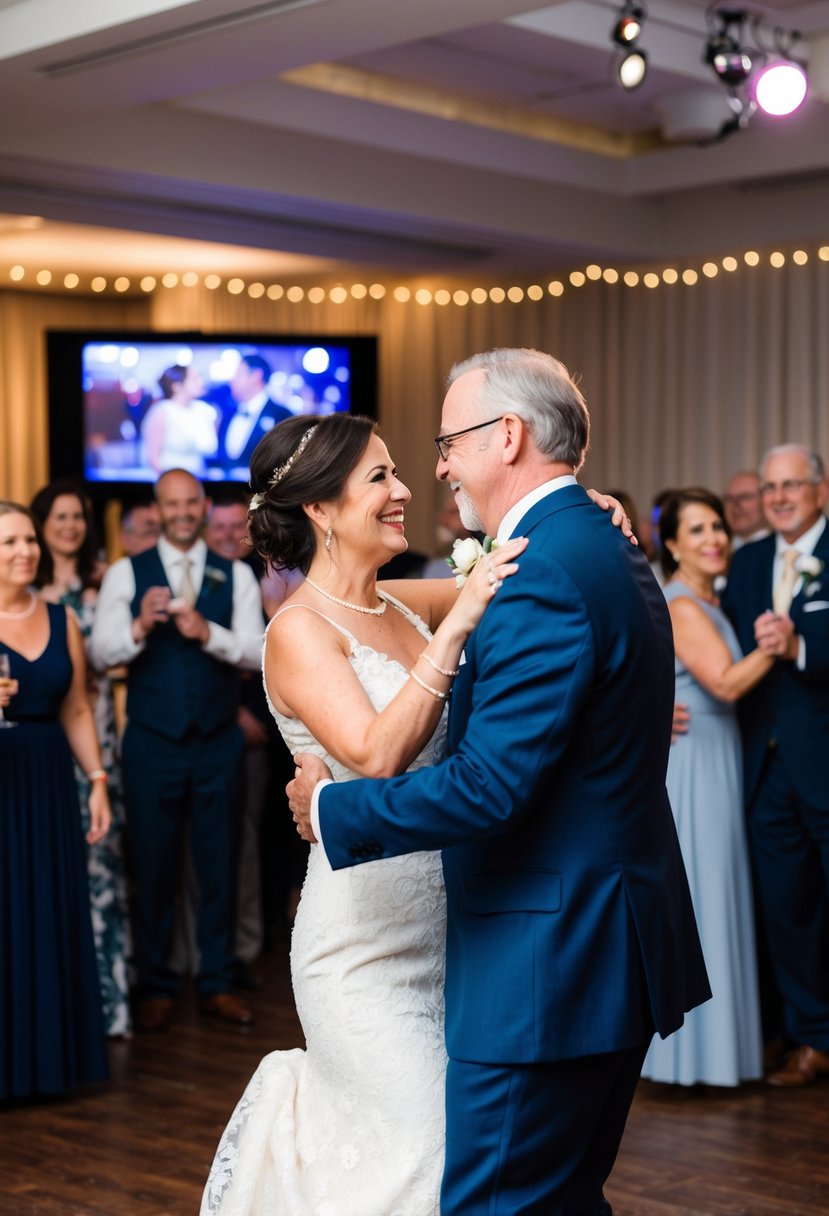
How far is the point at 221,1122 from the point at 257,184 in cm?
431

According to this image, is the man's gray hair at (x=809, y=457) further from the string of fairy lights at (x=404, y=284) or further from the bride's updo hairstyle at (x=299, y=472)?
the string of fairy lights at (x=404, y=284)

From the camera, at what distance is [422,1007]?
2625mm

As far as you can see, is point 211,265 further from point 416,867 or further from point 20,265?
point 416,867

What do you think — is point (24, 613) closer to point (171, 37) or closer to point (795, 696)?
point (171, 37)

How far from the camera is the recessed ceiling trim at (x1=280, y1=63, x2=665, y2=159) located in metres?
7.23

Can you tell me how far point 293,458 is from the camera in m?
2.79

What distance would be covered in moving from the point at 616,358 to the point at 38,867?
550 centimetres

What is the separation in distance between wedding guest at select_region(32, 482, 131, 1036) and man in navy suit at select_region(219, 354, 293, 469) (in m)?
3.00

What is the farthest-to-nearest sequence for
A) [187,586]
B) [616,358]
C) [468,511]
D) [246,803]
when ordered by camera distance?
[616,358]
[246,803]
[187,586]
[468,511]

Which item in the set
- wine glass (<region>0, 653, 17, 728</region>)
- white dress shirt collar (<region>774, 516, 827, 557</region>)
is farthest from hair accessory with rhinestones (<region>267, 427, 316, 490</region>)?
white dress shirt collar (<region>774, 516, 827, 557</region>)

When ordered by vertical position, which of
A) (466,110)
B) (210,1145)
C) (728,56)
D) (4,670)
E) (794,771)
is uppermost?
(466,110)

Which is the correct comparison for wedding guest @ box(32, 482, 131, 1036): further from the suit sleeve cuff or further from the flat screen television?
the suit sleeve cuff

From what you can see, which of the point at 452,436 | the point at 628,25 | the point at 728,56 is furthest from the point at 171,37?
the point at 452,436

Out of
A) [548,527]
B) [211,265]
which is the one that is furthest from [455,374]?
[211,265]
